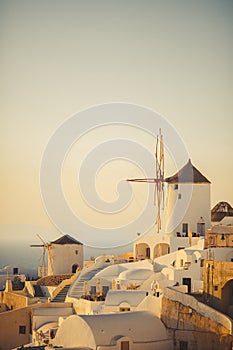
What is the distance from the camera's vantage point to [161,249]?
43344mm

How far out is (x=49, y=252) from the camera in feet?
153

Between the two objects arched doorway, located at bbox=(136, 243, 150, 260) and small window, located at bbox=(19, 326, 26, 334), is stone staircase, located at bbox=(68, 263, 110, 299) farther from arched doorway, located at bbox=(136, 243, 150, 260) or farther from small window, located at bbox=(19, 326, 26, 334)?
arched doorway, located at bbox=(136, 243, 150, 260)

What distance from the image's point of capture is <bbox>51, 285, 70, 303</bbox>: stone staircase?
1564 inches

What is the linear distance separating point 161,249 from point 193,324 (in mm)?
12953

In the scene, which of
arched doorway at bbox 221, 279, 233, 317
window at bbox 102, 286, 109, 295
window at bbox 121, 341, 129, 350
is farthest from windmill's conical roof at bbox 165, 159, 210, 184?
window at bbox 121, 341, 129, 350

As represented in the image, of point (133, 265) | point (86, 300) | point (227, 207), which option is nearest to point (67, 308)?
point (86, 300)

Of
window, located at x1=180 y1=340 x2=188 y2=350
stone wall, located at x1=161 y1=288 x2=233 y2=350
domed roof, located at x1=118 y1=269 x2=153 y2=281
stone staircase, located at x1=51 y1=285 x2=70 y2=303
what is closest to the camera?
stone wall, located at x1=161 y1=288 x2=233 y2=350

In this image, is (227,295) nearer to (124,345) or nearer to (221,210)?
(124,345)

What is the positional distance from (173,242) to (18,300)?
6351 mm

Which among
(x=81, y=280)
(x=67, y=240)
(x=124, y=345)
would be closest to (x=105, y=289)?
(x=81, y=280)

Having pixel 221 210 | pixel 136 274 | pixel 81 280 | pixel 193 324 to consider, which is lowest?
pixel 193 324

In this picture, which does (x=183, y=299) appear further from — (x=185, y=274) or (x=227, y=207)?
(x=227, y=207)

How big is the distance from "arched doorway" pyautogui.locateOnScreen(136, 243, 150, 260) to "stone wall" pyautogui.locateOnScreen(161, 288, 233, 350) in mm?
11973

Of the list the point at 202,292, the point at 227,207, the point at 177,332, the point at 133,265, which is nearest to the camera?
the point at 177,332
